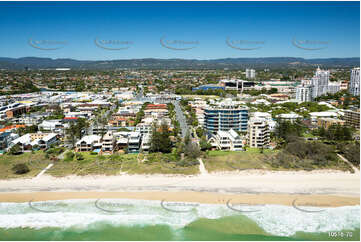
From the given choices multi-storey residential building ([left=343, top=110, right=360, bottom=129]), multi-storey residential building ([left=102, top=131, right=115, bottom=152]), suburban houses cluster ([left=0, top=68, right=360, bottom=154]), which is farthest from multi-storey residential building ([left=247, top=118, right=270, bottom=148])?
multi-storey residential building ([left=343, top=110, right=360, bottom=129])

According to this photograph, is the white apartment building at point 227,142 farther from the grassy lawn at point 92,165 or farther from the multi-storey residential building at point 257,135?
the grassy lawn at point 92,165

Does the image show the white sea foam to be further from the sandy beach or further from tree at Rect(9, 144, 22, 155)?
tree at Rect(9, 144, 22, 155)

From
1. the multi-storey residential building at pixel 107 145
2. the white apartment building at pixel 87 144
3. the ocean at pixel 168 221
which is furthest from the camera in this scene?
the white apartment building at pixel 87 144

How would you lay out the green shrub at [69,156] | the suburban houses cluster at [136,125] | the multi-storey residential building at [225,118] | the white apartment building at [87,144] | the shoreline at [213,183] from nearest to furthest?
the shoreline at [213,183] → the green shrub at [69,156] → the white apartment building at [87,144] → the suburban houses cluster at [136,125] → the multi-storey residential building at [225,118]

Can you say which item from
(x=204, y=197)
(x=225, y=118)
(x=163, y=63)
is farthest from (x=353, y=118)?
(x=163, y=63)

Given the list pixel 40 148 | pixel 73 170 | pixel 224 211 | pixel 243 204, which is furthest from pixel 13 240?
pixel 40 148

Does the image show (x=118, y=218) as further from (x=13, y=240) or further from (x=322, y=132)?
(x=322, y=132)

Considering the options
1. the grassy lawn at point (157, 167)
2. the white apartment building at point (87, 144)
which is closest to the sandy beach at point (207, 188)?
the grassy lawn at point (157, 167)
